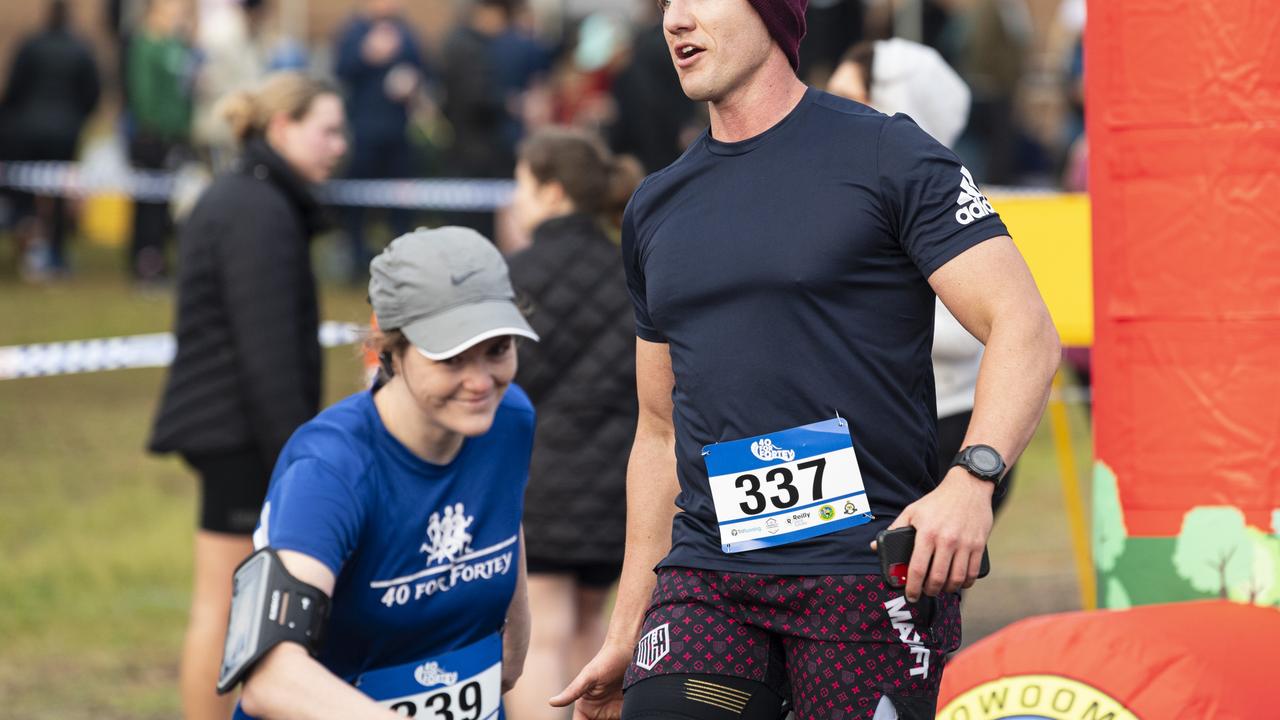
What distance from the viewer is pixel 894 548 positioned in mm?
3137

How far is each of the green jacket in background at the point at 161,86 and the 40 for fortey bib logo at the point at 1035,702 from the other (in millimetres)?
14548

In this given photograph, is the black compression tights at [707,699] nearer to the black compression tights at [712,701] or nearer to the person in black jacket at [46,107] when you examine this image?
the black compression tights at [712,701]

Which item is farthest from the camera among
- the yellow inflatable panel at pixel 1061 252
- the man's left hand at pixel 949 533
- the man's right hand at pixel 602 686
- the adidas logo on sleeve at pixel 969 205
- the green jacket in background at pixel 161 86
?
the green jacket in background at pixel 161 86

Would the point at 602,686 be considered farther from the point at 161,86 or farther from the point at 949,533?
the point at 161,86

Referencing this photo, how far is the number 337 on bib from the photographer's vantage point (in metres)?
3.39

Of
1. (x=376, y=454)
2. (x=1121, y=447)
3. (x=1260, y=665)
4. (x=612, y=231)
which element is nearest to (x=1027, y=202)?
(x=612, y=231)

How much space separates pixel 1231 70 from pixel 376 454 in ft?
6.64

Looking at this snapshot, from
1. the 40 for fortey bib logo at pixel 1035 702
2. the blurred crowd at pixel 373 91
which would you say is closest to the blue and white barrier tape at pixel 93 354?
the blurred crowd at pixel 373 91

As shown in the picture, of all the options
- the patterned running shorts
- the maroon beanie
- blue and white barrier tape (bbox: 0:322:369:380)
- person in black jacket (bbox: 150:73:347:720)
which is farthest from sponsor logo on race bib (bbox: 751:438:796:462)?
blue and white barrier tape (bbox: 0:322:369:380)

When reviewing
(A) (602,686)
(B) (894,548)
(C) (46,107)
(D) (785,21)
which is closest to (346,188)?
(C) (46,107)

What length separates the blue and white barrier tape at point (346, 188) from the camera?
1702 cm

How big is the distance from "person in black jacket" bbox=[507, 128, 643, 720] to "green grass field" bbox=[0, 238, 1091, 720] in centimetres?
96

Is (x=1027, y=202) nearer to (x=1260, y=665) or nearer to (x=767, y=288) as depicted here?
(x=1260, y=665)

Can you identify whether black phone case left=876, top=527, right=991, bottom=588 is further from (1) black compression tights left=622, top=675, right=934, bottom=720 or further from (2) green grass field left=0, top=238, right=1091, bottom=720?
(2) green grass field left=0, top=238, right=1091, bottom=720
